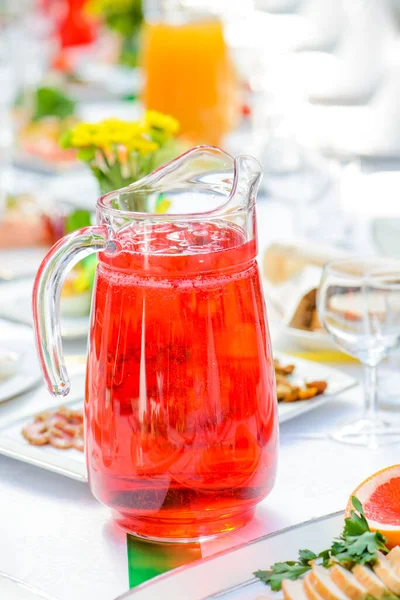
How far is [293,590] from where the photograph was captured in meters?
0.49

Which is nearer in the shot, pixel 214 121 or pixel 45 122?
pixel 214 121

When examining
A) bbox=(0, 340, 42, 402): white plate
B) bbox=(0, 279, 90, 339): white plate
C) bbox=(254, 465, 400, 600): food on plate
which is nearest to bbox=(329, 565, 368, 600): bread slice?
bbox=(254, 465, 400, 600): food on plate

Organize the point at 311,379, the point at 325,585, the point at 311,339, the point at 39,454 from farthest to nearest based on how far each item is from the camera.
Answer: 1. the point at 311,339
2. the point at 311,379
3. the point at 39,454
4. the point at 325,585

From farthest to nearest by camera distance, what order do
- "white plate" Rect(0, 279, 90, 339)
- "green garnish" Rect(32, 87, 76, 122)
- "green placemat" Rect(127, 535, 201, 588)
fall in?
Result: "green garnish" Rect(32, 87, 76, 122) < "white plate" Rect(0, 279, 90, 339) < "green placemat" Rect(127, 535, 201, 588)

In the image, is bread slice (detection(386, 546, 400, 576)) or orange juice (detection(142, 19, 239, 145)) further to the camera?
orange juice (detection(142, 19, 239, 145))

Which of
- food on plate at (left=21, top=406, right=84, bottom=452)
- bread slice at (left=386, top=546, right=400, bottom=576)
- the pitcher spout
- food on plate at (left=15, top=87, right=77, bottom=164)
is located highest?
the pitcher spout

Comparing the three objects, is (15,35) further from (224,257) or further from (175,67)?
(224,257)

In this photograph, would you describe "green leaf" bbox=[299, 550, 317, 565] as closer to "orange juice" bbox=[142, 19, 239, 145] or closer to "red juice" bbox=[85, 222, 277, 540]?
"red juice" bbox=[85, 222, 277, 540]

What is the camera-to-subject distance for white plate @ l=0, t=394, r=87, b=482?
2.25 feet

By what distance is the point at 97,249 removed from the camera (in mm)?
602

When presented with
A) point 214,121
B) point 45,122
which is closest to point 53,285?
point 214,121

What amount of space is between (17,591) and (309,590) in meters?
0.16

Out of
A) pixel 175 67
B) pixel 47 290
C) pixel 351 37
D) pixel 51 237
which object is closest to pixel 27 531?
pixel 47 290

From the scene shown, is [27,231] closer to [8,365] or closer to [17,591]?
[8,365]
